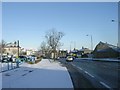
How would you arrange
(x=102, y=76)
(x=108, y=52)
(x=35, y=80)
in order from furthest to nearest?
(x=108, y=52) → (x=102, y=76) → (x=35, y=80)

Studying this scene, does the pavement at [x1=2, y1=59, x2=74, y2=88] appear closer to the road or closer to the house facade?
the road

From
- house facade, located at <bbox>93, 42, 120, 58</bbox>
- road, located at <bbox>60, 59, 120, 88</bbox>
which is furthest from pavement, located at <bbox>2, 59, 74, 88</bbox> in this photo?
house facade, located at <bbox>93, 42, 120, 58</bbox>

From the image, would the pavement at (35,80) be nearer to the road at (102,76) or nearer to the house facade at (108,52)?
the road at (102,76)

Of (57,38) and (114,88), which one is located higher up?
(57,38)

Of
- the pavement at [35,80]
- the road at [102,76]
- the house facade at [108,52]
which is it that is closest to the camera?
the pavement at [35,80]

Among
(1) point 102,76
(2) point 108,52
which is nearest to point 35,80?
(1) point 102,76

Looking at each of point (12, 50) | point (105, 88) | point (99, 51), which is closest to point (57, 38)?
point (99, 51)

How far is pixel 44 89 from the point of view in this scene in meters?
13.6

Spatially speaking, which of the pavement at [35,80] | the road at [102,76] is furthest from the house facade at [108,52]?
the pavement at [35,80]

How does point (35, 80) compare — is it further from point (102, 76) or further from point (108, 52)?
point (108, 52)

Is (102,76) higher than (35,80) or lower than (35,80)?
lower

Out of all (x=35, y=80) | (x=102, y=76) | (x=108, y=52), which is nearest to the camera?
(x=35, y=80)

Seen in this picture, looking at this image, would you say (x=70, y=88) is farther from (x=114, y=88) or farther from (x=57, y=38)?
(x=57, y=38)

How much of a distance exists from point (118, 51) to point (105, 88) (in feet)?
267
